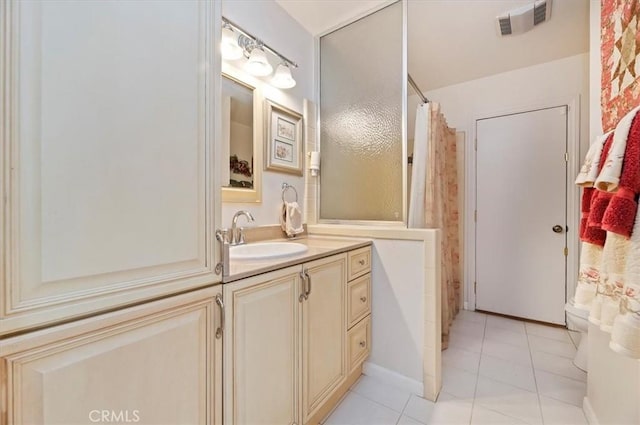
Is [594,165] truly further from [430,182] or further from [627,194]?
[430,182]

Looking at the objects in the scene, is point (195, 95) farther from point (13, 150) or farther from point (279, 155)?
point (279, 155)

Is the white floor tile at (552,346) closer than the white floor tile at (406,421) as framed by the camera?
No

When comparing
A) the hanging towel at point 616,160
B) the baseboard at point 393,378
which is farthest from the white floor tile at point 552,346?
the hanging towel at point 616,160

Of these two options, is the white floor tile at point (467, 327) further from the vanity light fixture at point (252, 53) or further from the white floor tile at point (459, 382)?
the vanity light fixture at point (252, 53)

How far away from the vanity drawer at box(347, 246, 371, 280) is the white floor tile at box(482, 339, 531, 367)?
49.5 inches

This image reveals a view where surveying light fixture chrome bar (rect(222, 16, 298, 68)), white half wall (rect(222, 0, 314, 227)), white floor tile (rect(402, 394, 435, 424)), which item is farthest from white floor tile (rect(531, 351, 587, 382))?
light fixture chrome bar (rect(222, 16, 298, 68))

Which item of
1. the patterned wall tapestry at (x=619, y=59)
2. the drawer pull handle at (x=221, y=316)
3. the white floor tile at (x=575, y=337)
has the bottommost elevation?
the white floor tile at (x=575, y=337)

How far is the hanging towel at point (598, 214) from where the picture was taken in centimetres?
95

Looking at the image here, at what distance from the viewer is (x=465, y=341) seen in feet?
7.29

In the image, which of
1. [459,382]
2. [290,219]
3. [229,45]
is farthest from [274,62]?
[459,382]

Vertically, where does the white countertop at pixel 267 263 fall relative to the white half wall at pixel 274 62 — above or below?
below

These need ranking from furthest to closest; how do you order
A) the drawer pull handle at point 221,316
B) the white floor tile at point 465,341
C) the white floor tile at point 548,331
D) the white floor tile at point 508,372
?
the white floor tile at point 548,331 → the white floor tile at point 465,341 → the white floor tile at point 508,372 → the drawer pull handle at point 221,316

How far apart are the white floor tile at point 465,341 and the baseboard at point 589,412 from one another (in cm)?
66

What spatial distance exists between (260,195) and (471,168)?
231 cm
